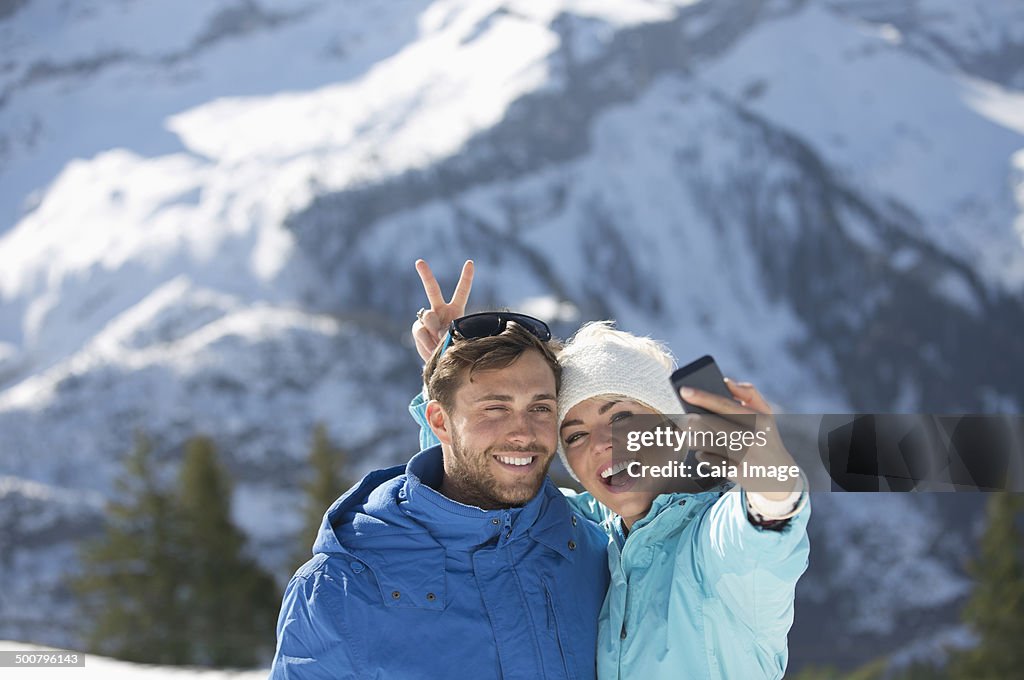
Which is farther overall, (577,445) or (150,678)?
(150,678)

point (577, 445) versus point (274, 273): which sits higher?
point (577, 445)

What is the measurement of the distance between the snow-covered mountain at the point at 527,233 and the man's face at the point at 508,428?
64.4 metres

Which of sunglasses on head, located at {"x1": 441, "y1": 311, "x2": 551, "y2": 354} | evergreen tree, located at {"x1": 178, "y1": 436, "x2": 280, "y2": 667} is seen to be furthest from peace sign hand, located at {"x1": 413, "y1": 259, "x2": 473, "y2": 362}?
evergreen tree, located at {"x1": 178, "y1": 436, "x2": 280, "y2": 667}

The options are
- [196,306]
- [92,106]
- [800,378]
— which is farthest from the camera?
[92,106]

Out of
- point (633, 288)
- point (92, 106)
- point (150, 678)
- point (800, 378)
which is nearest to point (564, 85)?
point (633, 288)

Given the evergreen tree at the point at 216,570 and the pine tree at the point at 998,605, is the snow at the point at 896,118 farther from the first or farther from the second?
the evergreen tree at the point at 216,570

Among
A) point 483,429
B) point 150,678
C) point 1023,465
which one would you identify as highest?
point 1023,465

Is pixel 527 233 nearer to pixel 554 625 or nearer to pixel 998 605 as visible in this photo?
pixel 998 605

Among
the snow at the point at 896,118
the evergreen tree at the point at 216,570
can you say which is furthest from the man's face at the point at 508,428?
the snow at the point at 896,118

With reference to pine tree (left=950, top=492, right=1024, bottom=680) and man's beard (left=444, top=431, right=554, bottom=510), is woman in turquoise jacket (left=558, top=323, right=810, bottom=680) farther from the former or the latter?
pine tree (left=950, top=492, right=1024, bottom=680)

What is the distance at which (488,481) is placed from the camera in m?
3.28

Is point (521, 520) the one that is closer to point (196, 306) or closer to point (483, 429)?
point (483, 429)

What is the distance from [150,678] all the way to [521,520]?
6.46m

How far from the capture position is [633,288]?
105312 mm
